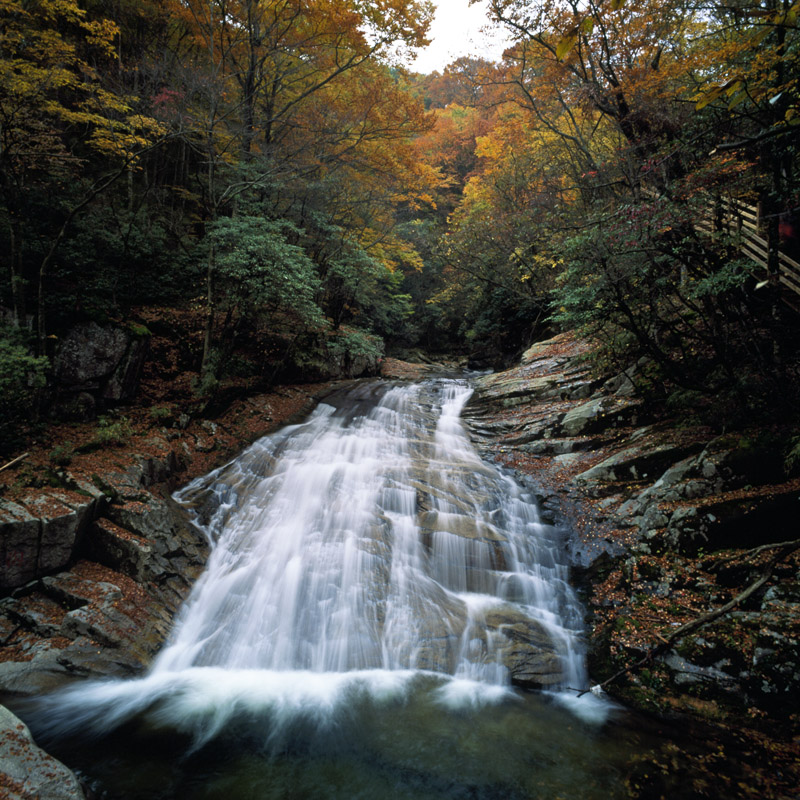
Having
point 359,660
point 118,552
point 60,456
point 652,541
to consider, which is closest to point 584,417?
point 652,541

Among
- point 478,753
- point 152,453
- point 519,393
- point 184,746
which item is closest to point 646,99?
point 519,393

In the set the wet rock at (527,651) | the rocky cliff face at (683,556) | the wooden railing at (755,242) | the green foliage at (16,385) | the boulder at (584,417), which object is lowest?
the wet rock at (527,651)

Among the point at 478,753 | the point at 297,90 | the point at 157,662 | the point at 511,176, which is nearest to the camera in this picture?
the point at 478,753

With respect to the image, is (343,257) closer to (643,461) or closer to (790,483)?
(643,461)

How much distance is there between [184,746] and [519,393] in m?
10.6

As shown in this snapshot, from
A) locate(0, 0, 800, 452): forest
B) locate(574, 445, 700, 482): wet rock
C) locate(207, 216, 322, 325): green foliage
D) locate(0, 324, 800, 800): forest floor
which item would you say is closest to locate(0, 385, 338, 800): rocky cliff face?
locate(0, 324, 800, 800): forest floor

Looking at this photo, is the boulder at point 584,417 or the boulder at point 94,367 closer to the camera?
the boulder at point 94,367

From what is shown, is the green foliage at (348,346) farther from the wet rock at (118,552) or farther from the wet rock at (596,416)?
the wet rock at (118,552)

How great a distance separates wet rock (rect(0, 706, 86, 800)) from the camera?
2750 millimetres

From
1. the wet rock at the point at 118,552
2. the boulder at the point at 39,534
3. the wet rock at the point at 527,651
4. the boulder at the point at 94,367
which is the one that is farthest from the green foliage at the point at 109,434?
the wet rock at the point at 527,651

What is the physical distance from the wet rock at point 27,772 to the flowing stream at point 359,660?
25.7 inches

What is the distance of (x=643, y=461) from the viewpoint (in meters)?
7.25

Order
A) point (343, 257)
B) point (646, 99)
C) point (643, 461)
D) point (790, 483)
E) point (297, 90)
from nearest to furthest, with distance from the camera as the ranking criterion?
1. point (790, 483)
2. point (643, 461)
3. point (646, 99)
4. point (297, 90)
5. point (343, 257)

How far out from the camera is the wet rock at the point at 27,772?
2750 millimetres
